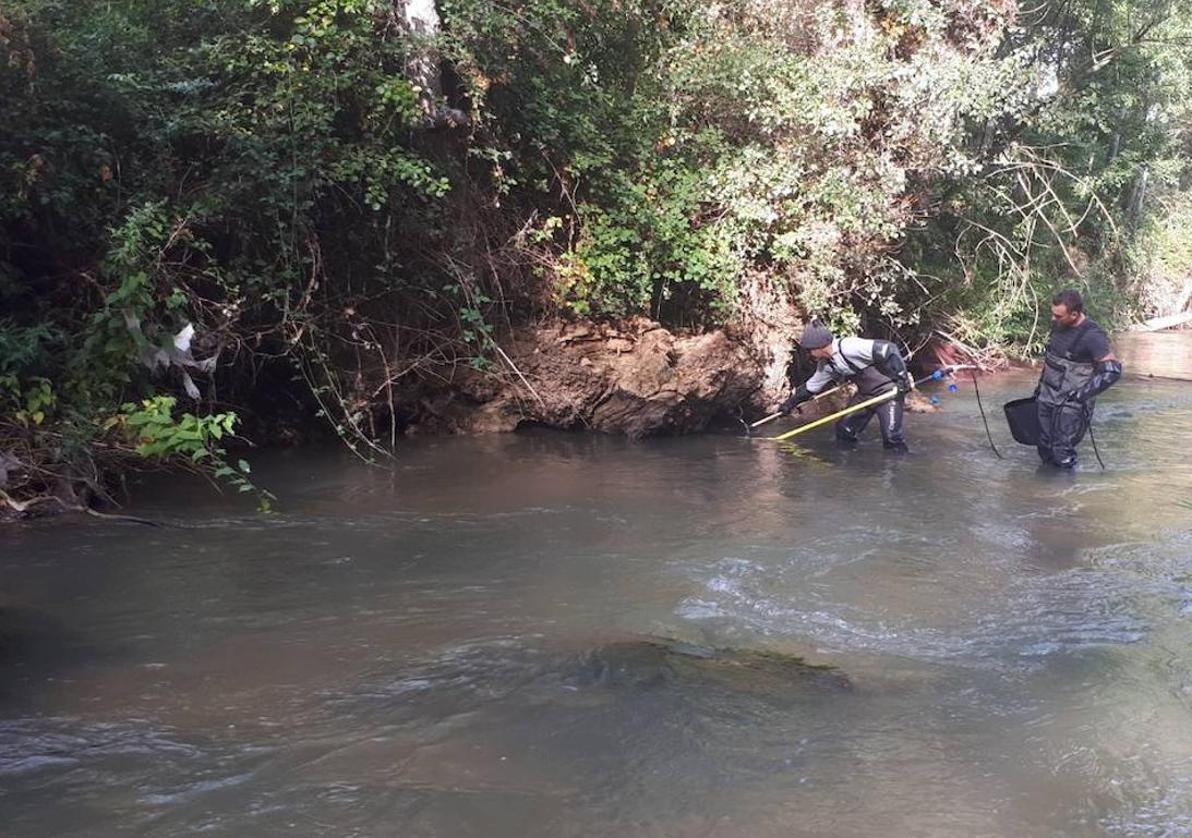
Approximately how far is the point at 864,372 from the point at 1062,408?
72.5 inches

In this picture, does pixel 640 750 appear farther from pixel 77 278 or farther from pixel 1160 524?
pixel 77 278

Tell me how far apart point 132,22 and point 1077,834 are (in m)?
8.52

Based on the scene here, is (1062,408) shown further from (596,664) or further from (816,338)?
(596,664)

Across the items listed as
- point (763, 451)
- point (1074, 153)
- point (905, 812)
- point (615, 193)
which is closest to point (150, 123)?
point (615, 193)

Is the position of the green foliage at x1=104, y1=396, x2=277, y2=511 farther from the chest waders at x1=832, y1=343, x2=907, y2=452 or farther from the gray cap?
the chest waders at x1=832, y1=343, x2=907, y2=452

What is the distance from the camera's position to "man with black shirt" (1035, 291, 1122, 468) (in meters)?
8.84

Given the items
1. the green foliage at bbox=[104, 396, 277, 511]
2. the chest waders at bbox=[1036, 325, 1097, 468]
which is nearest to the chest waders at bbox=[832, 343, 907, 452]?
the chest waders at bbox=[1036, 325, 1097, 468]

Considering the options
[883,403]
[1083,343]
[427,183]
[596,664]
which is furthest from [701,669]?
[883,403]

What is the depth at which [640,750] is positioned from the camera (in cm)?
A: 398

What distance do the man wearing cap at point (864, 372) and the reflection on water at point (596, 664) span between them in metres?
1.78

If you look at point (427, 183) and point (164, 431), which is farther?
point (427, 183)

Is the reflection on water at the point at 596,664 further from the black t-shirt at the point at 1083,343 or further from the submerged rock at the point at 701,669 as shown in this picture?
the black t-shirt at the point at 1083,343

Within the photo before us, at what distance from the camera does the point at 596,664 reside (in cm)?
478

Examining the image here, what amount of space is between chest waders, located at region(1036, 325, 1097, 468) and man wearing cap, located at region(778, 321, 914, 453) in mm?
1246
